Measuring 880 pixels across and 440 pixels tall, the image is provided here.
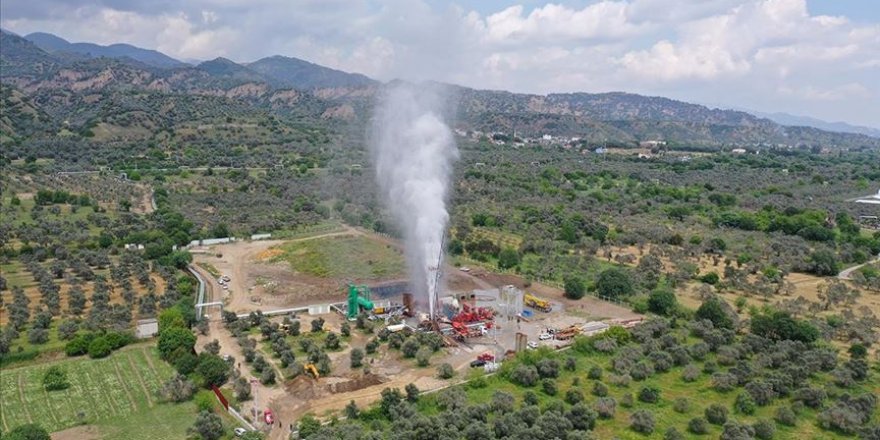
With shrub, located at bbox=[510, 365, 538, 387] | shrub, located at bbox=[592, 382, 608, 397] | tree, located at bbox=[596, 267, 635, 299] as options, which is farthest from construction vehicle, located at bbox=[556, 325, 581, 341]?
tree, located at bbox=[596, 267, 635, 299]

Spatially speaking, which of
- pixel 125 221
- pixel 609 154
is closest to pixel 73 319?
pixel 125 221

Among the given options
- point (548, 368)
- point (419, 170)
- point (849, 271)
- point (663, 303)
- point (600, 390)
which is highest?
point (419, 170)

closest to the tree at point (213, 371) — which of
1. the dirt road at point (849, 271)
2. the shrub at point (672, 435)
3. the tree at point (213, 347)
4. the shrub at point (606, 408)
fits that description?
the tree at point (213, 347)

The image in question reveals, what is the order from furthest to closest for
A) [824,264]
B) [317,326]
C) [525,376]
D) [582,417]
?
[824,264]
[317,326]
[525,376]
[582,417]

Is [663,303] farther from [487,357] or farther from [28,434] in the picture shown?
[28,434]

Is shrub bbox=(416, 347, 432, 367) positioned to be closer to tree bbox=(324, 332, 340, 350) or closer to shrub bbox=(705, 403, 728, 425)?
tree bbox=(324, 332, 340, 350)

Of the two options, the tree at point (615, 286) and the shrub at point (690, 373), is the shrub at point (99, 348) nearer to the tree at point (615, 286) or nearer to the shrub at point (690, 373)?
the shrub at point (690, 373)

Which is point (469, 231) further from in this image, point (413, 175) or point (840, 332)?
point (840, 332)

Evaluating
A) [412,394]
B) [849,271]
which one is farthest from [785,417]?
[849,271]
